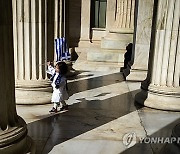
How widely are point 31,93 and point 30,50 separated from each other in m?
1.22

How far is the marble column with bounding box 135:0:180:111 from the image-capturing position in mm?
7719

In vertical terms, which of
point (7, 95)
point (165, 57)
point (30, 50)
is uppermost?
point (30, 50)

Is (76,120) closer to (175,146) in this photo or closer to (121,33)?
(175,146)

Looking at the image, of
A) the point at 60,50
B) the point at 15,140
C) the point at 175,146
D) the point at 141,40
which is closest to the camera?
the point at 15,140

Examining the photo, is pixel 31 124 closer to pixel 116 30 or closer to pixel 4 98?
pixel 4 98

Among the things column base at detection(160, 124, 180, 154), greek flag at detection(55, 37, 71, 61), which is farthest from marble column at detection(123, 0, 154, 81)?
column base at detection(160, 124, 180, 154)

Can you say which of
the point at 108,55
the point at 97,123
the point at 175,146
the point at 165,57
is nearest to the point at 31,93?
the point at 97,123

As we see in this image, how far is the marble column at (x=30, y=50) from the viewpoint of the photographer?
25.0 feet

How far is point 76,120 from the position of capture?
692cm

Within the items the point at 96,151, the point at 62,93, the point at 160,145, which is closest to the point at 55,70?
the point at 62,93

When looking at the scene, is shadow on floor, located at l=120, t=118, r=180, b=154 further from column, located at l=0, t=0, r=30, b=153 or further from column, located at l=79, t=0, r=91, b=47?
column, located at l=79, t=0, r=91, b=47

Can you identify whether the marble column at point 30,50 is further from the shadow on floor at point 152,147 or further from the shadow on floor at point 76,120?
the shadow on floor at point 152,147

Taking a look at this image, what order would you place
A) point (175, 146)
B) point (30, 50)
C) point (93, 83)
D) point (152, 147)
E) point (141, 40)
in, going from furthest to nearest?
1. point (141, 40)
2. point (93, 83)
3. point (30, 50)
4. point (152, 147)
5. point (175, 146)

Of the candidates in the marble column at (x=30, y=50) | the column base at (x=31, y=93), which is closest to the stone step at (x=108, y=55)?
the marble column at (x=30, y=50)
